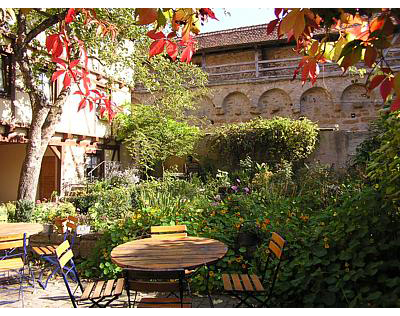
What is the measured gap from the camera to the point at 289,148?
11750 millimetres

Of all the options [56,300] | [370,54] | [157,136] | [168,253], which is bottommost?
[56,300]

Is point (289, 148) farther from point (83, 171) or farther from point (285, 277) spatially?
point (285, 277)

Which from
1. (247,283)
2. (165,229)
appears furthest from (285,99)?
(247,283)

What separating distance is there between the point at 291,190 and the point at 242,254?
315 centimetres

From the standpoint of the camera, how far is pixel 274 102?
17.3 meters

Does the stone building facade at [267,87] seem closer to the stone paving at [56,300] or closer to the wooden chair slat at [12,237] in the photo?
the stone paving at [56,300]

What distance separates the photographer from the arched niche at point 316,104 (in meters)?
16.7

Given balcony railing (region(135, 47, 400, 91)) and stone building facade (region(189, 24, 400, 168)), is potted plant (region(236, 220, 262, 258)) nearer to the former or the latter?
stone building facade (region(189, 24, 400, 168))

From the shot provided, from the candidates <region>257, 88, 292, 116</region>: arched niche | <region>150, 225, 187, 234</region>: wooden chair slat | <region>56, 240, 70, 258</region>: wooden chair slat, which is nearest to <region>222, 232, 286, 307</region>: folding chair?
<region>150, 225, 187, 234</region>: wooden chair slat

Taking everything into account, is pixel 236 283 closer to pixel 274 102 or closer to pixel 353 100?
pixel 274 102

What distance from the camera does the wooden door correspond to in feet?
43.1

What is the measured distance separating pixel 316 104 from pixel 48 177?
474 inches

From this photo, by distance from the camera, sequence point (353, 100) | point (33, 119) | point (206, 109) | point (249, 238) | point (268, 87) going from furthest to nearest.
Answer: point (206, 109) < point (268, 87) < point (353, 100) < point (33, 119) < point (249, 238)

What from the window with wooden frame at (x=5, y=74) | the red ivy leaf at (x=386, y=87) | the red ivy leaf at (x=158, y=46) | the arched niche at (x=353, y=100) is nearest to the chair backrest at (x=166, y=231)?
the red ivy leaf at (x=158, y=46)
